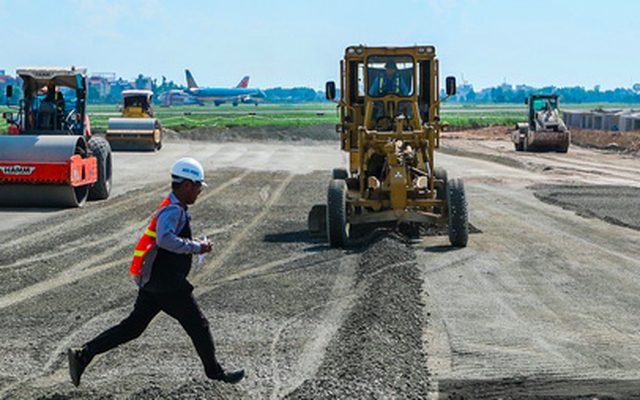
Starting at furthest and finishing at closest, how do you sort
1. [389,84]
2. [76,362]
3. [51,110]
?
[51,110] → [389,84] → [76,362]

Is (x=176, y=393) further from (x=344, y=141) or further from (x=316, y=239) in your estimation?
(x=344, y=141)

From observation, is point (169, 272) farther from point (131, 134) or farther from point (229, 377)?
point (131, 134)

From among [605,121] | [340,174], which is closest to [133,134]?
[340,174]

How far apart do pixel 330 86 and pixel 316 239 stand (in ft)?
8.83

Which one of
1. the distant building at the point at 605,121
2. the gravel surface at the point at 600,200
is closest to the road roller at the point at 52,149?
the gravel surface at the point at 600,200

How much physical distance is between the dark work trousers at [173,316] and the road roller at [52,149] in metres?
11.9

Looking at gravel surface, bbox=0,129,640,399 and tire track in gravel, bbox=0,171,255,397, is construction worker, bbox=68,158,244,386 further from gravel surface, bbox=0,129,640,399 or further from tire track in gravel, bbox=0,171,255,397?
tire track in gravel, bbox=0,171,255,397

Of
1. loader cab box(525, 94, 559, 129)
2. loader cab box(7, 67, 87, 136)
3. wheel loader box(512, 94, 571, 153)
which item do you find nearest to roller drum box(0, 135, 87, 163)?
loader cab box(7, 67, 87, 136)

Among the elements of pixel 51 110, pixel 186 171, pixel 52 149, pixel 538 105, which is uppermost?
pixel 51 110

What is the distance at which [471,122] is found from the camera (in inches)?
3113

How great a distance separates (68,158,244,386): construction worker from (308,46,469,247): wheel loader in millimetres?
7150

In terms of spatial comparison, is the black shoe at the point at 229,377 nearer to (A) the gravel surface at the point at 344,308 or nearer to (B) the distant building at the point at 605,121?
(A) the gravel surface at the point at 344,308

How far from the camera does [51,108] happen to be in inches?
811

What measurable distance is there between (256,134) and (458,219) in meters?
43.5
